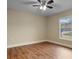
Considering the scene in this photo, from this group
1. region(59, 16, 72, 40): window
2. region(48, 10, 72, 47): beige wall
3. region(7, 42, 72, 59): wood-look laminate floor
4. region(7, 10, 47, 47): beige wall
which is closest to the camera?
region(7, 42, 72, 59): wood-look laminate floor

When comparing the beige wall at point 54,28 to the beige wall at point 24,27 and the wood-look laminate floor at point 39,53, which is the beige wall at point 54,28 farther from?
the wood-look laminate floor at point 39,53

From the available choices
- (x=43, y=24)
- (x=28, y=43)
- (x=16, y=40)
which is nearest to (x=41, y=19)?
(x=43, y=24)

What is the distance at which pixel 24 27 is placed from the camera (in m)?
5.05

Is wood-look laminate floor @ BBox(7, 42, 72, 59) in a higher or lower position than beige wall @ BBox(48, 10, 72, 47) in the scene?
lower

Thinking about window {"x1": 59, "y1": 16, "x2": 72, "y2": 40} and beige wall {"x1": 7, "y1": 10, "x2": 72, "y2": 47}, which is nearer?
beige wall {"x1": 7, "y1": 10, "x2": 72, "y2": 47}

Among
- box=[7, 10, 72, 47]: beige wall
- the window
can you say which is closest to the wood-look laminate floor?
box=[7, 10, 72, 47]: beige wall

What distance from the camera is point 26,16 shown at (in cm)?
516

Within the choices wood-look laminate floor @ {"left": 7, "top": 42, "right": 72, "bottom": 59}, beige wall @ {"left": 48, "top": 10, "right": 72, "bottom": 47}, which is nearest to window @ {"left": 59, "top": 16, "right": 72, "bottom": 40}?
beige wall @ {"left": 48, "top": 10, "right": 72, "bottom": 47}

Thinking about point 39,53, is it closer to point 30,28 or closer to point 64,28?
point 30,28

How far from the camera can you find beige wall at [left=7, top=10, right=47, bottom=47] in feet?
14.9

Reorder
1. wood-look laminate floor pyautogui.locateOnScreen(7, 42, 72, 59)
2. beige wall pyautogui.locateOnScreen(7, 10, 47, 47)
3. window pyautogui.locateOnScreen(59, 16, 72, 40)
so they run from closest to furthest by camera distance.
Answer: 1. wood-look laminate floor pyautogui.locateOnScreen(7, 42, 72, 59)
2. beige wall pyautogui.locateOnScreen(7, 10, 47, 47)
3. window pyautogui.locateOnScreen(59, 16, 72, 40)

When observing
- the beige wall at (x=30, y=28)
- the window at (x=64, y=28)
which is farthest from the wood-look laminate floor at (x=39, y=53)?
the window at (x=64, y=28)

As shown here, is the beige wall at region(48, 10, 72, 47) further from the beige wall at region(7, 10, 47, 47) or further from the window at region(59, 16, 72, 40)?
the beige wall at region(7, 10, 47, 47)

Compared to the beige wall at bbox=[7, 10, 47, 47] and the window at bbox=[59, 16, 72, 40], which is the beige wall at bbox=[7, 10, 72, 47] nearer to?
the beige wall at bbox=[7, 10, 47, 47]
